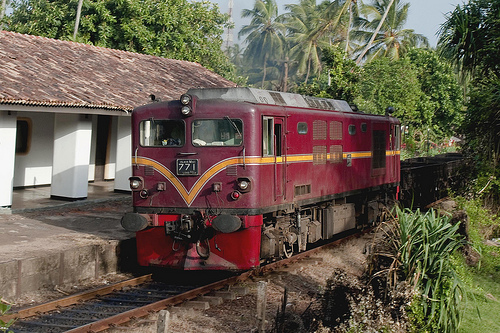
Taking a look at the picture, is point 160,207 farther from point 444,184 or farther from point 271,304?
point 444,184

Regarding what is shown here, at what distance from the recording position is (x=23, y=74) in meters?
16.6

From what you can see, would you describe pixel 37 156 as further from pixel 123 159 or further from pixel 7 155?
pixel 7 155

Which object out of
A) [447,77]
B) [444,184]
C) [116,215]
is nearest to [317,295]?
[116,215]

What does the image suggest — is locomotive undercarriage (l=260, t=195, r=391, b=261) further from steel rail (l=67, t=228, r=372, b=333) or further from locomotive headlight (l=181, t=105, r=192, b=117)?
locomotive headlight (l=181, t=105, r=192, b=117)

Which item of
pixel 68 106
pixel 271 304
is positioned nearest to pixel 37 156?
pixel 68 106

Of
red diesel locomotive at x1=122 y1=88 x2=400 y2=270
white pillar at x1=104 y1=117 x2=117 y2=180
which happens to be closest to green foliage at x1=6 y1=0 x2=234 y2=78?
white pillar at x1=104 y1=117 x2=117 y2=180

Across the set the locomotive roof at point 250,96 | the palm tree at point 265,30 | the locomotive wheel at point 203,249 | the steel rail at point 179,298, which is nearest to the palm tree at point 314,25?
the palm tree at point 265,30

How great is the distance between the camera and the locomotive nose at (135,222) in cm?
1026

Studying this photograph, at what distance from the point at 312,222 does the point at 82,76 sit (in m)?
9.81

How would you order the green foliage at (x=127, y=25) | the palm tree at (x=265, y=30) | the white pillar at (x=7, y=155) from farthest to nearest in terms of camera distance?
the palm tree at (x=265, y=30), the green foliage at (x=127, y=25), the white pillar at (x=7, y=155)

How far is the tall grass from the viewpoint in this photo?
7.60 metres

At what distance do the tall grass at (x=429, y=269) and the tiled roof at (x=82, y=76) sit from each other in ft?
33.4

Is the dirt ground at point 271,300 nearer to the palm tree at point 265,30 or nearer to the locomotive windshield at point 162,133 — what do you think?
the locomotive windshield at point 162,133

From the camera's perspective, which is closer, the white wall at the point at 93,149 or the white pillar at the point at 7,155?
the white pillar at the point at 7,155
